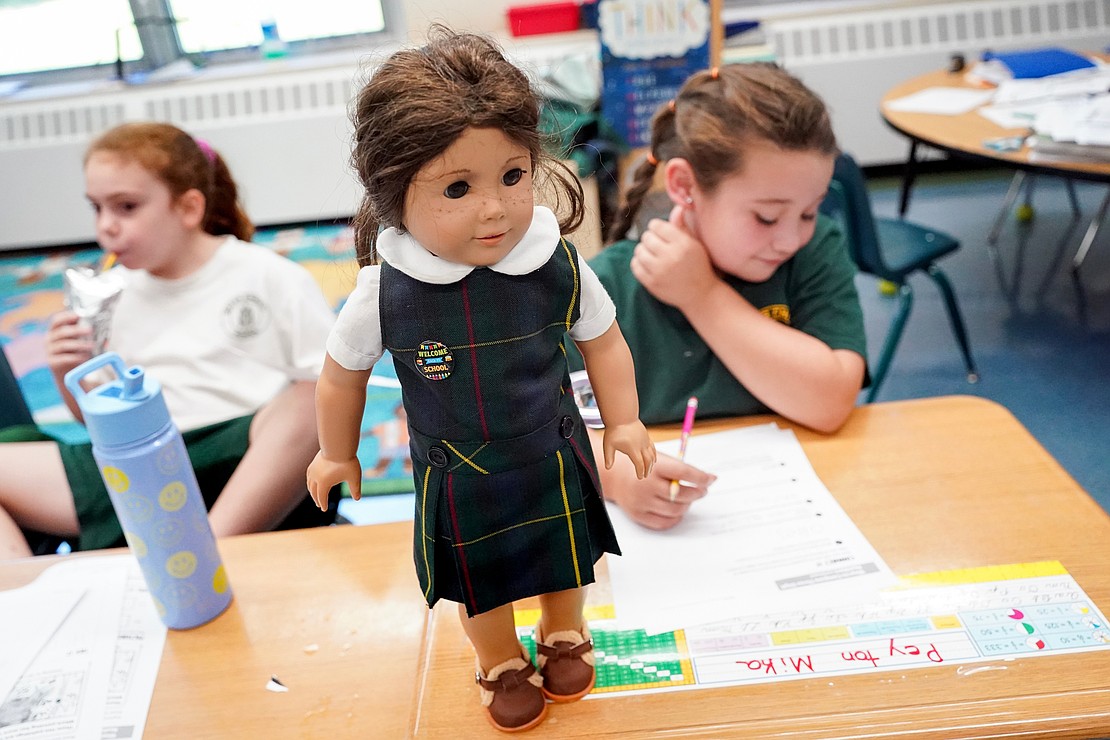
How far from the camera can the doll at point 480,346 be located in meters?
0.56

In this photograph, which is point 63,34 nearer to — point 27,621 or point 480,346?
point 27,621

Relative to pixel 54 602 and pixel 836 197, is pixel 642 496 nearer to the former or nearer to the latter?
pixel 54 602

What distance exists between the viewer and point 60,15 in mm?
3910

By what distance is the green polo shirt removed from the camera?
114 centimetres

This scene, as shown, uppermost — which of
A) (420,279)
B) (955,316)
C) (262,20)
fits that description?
(262,20)

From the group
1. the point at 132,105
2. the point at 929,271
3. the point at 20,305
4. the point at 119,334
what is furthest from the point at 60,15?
the point at 929,271

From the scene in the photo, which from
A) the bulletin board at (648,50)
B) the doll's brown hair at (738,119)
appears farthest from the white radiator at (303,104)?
the doll's brown hair at (738,119)

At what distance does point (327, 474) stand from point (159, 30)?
3.91 metres

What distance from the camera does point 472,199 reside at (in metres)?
0.57

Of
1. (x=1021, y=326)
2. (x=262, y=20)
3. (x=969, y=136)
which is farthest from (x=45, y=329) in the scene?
(x=1021, y=326)

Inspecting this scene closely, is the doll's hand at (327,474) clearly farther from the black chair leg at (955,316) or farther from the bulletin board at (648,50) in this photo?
the black chair leg at (955,316)

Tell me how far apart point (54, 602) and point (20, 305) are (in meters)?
3.09

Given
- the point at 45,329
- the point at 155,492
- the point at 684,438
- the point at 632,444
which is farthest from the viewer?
the point at 45,329

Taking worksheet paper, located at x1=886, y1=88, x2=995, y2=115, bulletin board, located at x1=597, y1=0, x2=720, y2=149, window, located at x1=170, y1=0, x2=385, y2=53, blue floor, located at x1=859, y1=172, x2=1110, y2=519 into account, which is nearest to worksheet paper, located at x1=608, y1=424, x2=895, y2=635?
blue floor, located at x1=859, y1=172, x2=1110, y2=519
